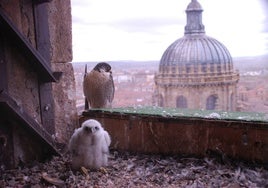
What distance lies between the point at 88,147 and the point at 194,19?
A: 73.3 inches

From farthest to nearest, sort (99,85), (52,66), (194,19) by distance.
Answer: (194,19), (99,85), (52,66)

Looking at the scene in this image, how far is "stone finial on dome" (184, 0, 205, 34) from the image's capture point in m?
3.21

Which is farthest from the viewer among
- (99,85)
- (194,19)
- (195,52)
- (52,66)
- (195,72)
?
(195,52)

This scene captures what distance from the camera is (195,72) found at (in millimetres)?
3445

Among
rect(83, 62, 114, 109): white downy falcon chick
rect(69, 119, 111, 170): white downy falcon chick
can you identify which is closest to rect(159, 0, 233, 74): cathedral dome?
rect(83, 62, 114, 109): white downy falcon chick

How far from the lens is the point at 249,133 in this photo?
213cm

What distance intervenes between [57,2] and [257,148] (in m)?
1.75

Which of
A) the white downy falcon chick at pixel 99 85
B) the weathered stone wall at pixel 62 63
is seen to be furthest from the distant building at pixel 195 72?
the weathered stone wall at pixel 62 63

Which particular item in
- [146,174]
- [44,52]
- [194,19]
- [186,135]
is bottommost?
[146,174]

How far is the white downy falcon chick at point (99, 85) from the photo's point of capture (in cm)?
279

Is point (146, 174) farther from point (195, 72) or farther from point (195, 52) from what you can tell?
point (195, 52)

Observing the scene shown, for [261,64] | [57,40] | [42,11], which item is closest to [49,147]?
[57,40]

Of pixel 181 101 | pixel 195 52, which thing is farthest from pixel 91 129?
pixel 195 52

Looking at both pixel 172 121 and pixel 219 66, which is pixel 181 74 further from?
pixel 172 121
